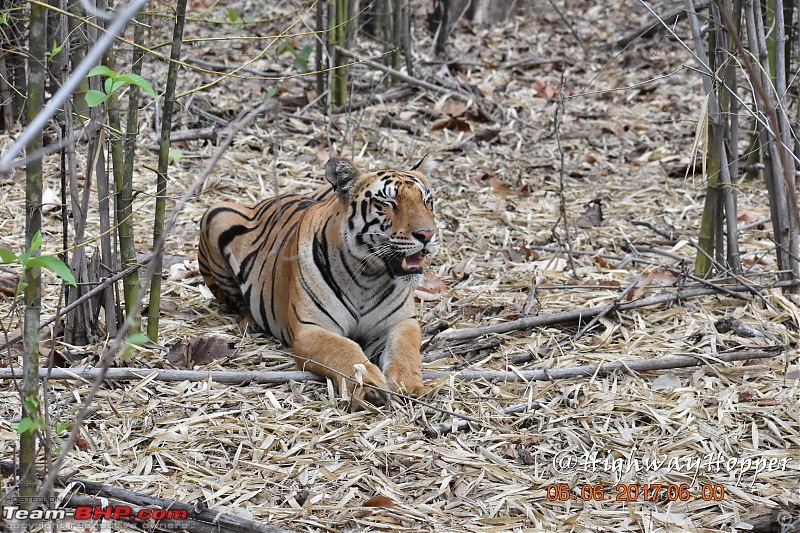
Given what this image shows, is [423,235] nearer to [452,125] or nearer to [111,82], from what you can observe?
[111,82]

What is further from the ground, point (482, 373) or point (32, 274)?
point (32, 274)

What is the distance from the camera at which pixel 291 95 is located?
8.29 metres

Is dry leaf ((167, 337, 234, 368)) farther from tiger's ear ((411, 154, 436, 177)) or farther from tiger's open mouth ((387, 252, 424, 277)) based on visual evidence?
tiger's ear ((411, 154, 436, 177))

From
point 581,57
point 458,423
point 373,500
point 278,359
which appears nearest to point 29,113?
point 373,500

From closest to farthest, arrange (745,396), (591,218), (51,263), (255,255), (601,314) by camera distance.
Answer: (51,263), (745,396), (601,314), (255,255), (591,218)

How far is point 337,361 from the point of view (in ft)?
12.2

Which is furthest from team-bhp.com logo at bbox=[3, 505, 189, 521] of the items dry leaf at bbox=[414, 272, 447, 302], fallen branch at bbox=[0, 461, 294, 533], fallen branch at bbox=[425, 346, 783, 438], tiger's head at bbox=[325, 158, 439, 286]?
dry leaf at bbox=[414, 272, 447, 302]

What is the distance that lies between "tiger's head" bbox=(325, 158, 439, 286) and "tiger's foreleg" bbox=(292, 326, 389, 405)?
15.0 inches

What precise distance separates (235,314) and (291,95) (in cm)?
392

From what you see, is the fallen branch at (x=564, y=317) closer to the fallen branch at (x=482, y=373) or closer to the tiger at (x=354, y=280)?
the tiger at (x=354, y=280)

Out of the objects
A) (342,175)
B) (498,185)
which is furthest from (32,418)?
(498,185)

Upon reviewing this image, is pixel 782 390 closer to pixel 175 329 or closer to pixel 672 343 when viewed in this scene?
pixel 672 343

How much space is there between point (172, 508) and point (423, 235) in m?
1.66

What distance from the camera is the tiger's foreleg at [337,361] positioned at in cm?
357
